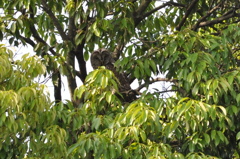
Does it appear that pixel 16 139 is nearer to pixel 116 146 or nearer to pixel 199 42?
pixel 116 146

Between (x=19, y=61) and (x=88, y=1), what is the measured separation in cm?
132

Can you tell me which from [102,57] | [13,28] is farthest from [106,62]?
[13,28]

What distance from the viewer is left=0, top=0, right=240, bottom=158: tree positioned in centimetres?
451

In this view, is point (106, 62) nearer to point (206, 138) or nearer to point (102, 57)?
point (102, 57)

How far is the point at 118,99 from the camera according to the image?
5.14 m

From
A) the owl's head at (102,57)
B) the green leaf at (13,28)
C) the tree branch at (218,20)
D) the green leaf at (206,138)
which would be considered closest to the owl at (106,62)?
the owl's head at (102,57)

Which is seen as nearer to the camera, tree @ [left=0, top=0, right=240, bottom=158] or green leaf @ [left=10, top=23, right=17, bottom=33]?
tree @ [left=0, top=0, right=240, bottom=158]

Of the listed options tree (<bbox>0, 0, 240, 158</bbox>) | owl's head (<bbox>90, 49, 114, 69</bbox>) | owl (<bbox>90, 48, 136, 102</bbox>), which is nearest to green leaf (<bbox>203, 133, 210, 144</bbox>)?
tree (<bbox>0, 0, 240, 158</bbox>)

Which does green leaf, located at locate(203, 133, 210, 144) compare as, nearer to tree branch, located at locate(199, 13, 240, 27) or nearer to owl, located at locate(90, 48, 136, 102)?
owl, located at locate(90, 48, 136, 102)

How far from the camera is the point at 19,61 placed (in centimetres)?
478

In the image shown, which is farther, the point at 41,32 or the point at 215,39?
the point at 41,32

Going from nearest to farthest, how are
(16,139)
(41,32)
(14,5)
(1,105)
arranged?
1. (1,105)
2. (16,139)
3. (14,5)
4. (41,32)

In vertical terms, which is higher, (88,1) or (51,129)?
(88,1)

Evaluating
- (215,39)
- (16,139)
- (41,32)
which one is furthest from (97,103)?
(41,32)
